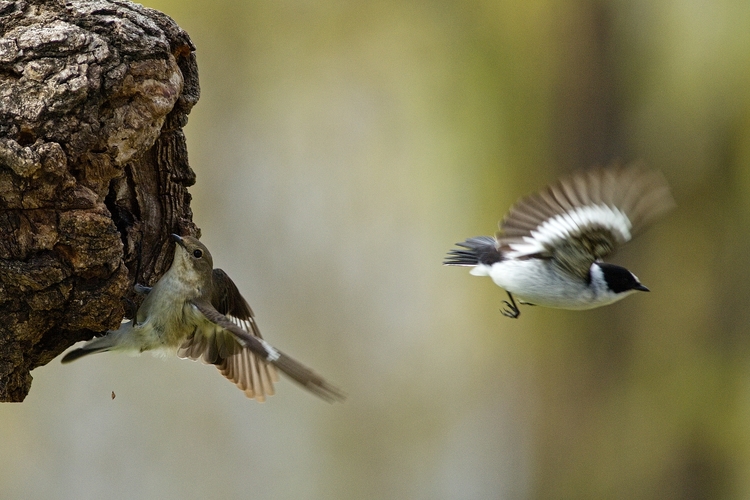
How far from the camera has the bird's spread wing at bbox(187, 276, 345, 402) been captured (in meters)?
2.95

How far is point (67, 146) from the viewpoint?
2967 millimetres

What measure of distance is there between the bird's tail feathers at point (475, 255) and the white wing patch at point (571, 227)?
0.25 metres

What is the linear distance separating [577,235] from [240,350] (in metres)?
1.61

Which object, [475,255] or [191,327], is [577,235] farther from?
[191,327]

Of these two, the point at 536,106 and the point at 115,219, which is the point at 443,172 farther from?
the point at 115,219

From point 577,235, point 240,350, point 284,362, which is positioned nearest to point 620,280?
point 577,235

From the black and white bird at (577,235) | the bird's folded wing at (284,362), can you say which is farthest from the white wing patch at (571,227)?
the bird's folded wing at (284,362)

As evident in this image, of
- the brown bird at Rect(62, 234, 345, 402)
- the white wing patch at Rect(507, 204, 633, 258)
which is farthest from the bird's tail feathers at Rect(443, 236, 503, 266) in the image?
the brown bird at Rect(62, 234, 345, 402)

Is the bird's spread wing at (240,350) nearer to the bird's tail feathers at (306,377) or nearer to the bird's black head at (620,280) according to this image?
the bird's tail feathers at (306,377)

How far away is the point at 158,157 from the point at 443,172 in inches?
193

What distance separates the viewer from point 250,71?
8.28 m

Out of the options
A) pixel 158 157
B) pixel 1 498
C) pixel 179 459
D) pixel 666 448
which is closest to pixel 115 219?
pixel 158 157

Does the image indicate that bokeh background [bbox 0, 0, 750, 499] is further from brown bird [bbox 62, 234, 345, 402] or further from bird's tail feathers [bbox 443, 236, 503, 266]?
brown bird [bbox 62, 234, 345, 402]

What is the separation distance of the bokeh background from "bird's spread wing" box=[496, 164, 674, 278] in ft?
9.87
